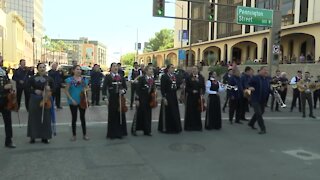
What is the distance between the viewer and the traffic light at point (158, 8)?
72.3 ft

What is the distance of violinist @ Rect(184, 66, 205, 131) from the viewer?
10273 mm

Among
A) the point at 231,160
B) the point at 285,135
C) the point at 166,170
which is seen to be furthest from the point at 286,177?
the point at 285,135

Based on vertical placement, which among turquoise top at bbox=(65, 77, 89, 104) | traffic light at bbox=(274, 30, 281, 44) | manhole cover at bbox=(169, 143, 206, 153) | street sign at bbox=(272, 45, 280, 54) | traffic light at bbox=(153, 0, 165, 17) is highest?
traffic light at bbox=(153, 0, 165, 17)

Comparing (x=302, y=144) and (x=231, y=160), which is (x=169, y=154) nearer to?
(x=231, y=160)

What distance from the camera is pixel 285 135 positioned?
10.0 m

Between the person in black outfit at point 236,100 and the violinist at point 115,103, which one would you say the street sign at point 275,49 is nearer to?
the person in black outfit at point 236,100

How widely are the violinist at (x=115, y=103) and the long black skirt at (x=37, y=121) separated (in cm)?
140

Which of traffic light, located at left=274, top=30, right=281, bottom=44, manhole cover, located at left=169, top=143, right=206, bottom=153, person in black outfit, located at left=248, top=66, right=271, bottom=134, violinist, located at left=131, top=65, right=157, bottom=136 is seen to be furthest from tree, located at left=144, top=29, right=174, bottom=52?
manhole cover, located at left=169, top=143, right=206, bottom=153

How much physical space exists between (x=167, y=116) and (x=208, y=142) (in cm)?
147

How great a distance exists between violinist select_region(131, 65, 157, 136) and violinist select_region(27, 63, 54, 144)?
83.9 inches

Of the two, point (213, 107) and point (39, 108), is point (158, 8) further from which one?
point (39, 108)

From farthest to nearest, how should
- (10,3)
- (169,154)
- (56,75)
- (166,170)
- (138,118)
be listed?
(10,3)
(56,75)
(138,118)
(169,154)
(166,170)

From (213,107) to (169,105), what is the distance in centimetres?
153

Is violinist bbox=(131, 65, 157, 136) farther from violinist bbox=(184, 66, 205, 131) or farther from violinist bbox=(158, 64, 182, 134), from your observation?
violinist bbox=(184, 66, 205, 131)
